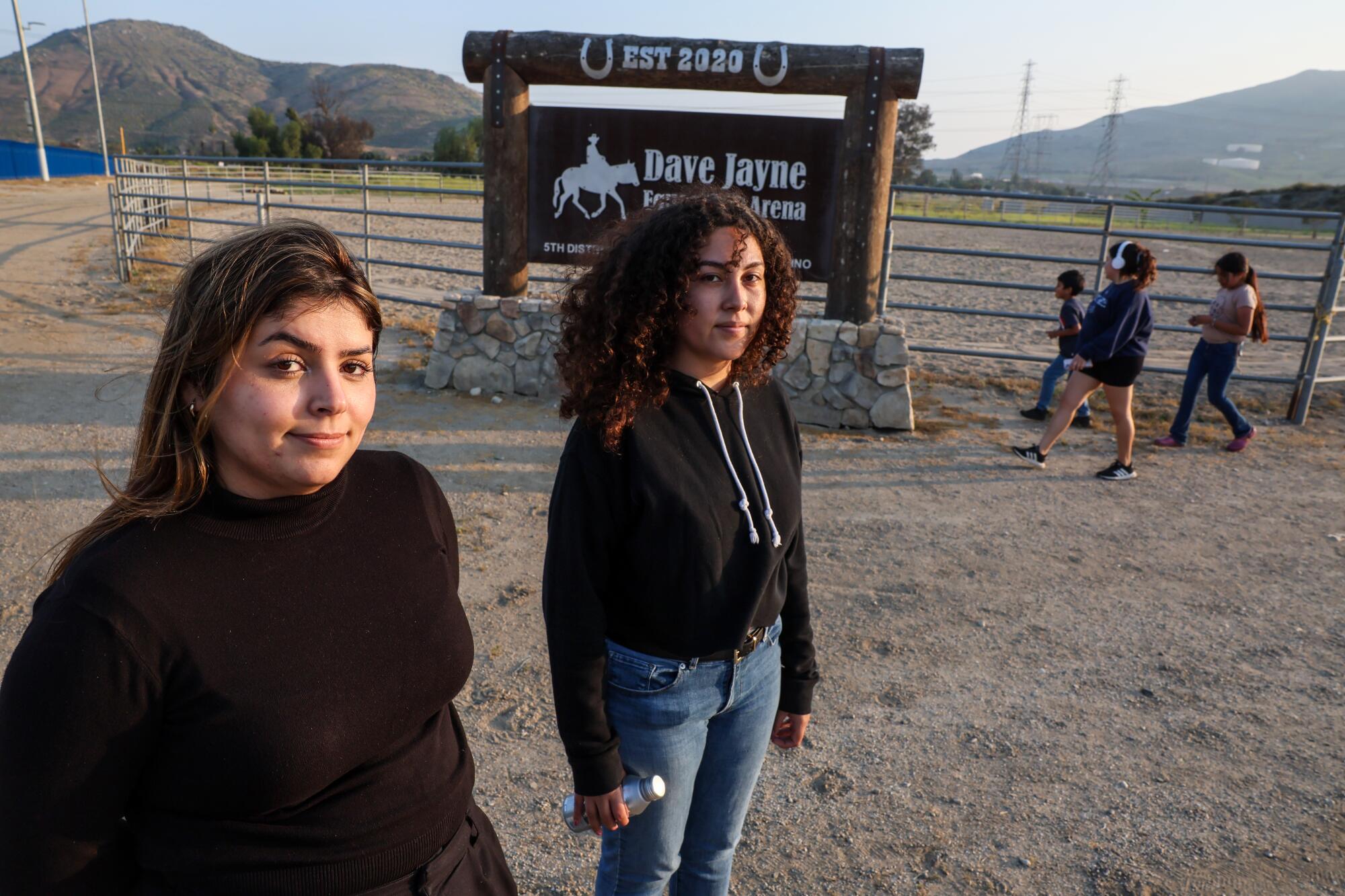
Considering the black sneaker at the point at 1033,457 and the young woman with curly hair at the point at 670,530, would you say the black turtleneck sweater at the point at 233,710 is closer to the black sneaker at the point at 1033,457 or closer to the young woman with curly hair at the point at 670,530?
the young woman with curly hair at the point at 670,530

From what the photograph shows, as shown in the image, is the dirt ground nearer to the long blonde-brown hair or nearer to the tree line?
the long blonde-brown hair

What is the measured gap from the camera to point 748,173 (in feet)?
22.0

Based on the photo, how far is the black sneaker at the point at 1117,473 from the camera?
6031 millimetres

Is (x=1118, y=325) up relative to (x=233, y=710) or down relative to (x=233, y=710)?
down

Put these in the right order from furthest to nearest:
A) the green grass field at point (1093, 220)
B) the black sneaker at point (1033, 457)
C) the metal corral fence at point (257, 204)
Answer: the green grass field at point (1093, 220), the metal corral fence at point (257, 204), the black sneaker at point (1033, 457)

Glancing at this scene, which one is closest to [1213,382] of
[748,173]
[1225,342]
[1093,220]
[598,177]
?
[1225,342]

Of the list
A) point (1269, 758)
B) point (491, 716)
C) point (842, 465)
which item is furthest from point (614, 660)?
point (842, 465)

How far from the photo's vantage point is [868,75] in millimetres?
6355

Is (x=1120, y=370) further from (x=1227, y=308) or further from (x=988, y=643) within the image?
(x=988, y=643)

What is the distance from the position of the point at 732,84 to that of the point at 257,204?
5729 millimetres

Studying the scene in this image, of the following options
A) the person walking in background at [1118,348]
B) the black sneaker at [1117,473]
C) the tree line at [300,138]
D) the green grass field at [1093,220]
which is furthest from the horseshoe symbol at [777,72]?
the tree line at [300,138]

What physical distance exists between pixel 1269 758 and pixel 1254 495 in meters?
3.24

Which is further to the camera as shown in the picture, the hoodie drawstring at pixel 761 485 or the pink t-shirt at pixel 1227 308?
the pink t-shirt at pixel 1227 308

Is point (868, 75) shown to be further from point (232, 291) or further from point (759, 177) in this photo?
point (232, 291)
